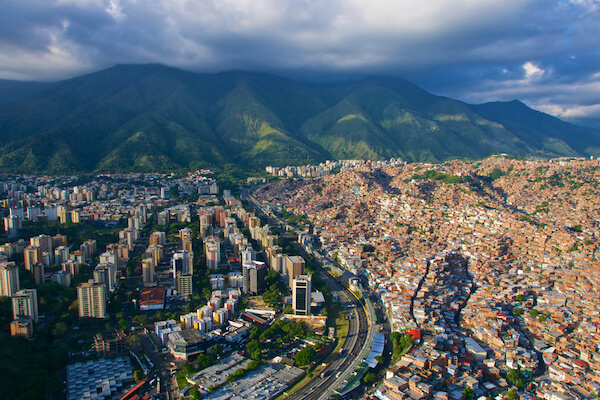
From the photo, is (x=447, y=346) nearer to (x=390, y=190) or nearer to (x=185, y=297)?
(x=185, y=297)

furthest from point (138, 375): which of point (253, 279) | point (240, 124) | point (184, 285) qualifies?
point (240, 124)

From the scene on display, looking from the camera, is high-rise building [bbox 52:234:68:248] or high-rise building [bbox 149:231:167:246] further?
high-rise building [bbox 149:231:167:246]

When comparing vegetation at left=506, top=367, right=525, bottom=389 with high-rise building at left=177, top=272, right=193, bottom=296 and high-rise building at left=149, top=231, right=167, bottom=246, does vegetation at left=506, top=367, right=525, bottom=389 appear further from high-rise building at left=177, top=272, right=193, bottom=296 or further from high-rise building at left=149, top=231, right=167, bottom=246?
high-rise building at left=149, top=231, right=167, bottom=246

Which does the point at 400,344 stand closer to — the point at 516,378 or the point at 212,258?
the point at 516,378

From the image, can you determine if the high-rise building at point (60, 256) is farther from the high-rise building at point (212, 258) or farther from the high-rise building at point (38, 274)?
the high-rise building at point (212, 258)

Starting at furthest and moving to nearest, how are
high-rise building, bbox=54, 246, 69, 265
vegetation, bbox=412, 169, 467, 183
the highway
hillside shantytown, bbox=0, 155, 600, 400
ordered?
vegetation, bbox=412, 169, 467, 183 < high-rise building, bbox=54, 246, 69, 265 < hillside shantytown, bbox=0, 155, 600, 400 < the highway

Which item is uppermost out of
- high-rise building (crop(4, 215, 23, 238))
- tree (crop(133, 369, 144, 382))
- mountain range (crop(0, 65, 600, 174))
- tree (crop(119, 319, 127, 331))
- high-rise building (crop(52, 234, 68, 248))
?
mountain range (crop(0, 65, 600, 174))

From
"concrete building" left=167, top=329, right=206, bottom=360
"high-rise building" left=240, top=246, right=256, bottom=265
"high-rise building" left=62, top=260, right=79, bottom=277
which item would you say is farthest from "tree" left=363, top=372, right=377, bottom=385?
"high-rise building" left=62, top=260, right=79, bottom=277
